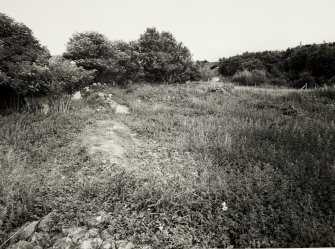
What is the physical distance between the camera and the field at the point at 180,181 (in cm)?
346

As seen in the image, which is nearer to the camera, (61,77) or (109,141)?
(109,141)

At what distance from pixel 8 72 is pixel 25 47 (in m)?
1.73

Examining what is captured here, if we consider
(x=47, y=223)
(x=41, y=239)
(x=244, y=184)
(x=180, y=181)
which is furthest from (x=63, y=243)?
(x=244, y=184)

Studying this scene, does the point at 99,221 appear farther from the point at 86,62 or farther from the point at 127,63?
the point at 127,63

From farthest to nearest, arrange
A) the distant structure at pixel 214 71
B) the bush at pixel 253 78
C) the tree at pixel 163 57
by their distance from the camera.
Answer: the distant structure at pixel 214 71, the bush at pixel 253 78, the tree at pixel 163 57

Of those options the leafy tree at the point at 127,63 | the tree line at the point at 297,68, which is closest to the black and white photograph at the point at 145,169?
the leafy tree at the point at 127,63

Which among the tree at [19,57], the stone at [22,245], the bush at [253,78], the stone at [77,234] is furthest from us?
the bush at [253,78]

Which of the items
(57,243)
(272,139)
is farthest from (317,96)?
(57,243)

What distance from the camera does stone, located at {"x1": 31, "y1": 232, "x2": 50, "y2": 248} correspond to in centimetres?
324

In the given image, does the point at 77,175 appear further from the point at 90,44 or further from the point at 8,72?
the point at 90,44

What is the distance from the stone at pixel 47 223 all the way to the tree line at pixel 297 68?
19.2 m

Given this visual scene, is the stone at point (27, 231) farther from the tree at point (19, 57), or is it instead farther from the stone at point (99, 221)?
the tree at point (19, 57)

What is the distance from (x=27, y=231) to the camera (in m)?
3.42

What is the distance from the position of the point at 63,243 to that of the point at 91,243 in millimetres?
367
